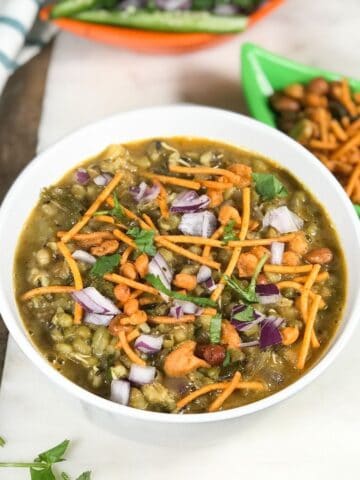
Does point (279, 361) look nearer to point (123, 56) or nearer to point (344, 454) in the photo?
point (344, 454)

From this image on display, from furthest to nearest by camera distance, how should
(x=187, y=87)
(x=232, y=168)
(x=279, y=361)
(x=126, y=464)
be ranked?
1. (x=187, y=87)
2. (x=232, y=168)
3. (x=126, y=464)
4. (x=279, y=361)

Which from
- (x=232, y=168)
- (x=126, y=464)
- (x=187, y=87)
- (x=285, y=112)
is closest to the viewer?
(x=126, y=464)

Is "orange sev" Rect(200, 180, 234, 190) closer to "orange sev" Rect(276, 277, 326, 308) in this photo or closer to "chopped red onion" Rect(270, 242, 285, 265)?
"chopped red onion" Rect(270, 242, 285, 265)

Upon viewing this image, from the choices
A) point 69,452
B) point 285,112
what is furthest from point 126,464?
point 285,112

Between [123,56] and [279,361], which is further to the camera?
[123,56]

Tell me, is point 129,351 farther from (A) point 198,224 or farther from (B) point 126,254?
(A) point 198,224

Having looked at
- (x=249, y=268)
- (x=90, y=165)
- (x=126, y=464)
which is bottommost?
(x=126, y=464)

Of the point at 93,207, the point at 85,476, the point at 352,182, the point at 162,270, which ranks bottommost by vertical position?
the point at 85,476

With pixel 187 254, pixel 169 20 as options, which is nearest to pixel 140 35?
pixel 169 20
